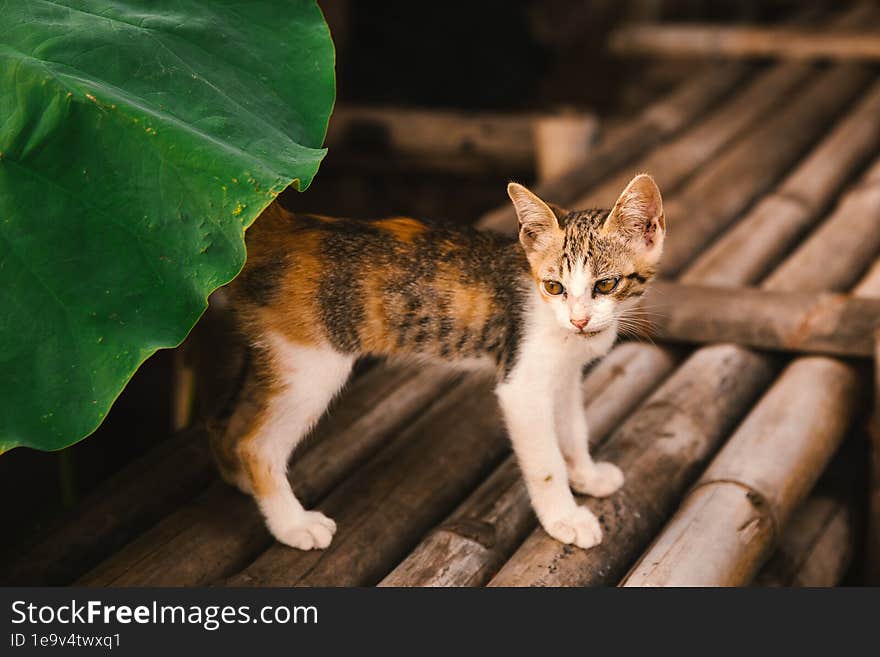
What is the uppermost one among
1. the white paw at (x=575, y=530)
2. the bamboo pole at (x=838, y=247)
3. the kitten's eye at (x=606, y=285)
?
the kitten's eye at (x=606, y=285)

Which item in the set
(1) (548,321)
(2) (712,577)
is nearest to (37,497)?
(1) (548,321)

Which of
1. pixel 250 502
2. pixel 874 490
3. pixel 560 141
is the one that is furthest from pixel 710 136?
pixel 250 502

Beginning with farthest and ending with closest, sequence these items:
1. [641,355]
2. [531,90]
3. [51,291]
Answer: [531,90]
[641,355]
[51,291]

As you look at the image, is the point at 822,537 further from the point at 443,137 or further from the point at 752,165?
the point at 443,137

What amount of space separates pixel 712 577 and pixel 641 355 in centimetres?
104

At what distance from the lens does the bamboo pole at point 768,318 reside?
117 inches

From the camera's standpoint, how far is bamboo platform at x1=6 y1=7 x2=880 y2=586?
2.29 meters

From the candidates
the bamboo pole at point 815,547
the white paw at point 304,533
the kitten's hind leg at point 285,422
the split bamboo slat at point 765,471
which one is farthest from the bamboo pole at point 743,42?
the white paw at point 304,533

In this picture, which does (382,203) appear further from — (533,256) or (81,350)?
(81,350)

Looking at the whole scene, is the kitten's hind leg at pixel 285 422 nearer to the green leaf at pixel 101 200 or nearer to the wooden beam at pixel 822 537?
the green leaf at pixel 101 200

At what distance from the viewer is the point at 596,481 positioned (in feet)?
8.20

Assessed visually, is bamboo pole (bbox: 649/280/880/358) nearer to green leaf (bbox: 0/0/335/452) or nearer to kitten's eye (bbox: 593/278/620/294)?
kitten's eye (bbox: 593/278/620/294)

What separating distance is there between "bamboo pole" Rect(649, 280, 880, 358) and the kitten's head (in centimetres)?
75

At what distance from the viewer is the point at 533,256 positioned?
7.36ft
